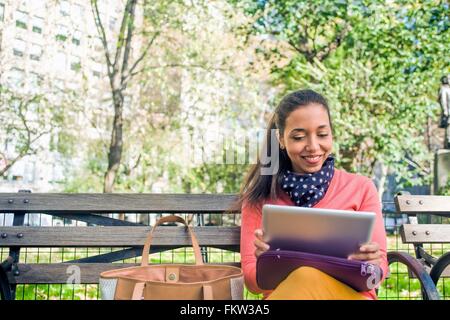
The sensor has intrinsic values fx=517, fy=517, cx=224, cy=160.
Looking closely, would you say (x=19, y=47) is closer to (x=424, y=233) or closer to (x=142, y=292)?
(x=424, y=233)

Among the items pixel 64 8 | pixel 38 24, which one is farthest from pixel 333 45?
pixel 38 24

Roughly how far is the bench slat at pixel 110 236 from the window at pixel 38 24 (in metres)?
9.36

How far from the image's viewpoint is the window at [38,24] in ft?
35.9

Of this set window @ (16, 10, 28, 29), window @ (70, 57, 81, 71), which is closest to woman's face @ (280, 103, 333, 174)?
window @ (70, 57, 81, 71)

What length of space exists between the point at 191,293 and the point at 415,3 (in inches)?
377

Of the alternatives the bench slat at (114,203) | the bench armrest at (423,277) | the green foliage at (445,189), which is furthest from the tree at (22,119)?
the bench armrest at (423,277)

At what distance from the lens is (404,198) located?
2910mm

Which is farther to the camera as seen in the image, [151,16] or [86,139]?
[86,139]

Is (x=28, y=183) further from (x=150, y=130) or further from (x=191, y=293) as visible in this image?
(x=191, y=293)

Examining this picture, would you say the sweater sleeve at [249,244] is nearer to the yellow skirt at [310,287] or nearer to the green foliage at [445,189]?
the yellow skirt at [310,287]

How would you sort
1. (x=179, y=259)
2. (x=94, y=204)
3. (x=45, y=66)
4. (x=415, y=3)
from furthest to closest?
1. (x=45, y=66)
2. (x=415, y=3)
3. (x=179, y=259)
4. (x=94, y=204)

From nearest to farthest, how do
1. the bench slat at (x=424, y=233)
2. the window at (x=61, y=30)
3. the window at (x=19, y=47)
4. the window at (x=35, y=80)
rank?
the bench slat at (x=424, y=233) → the window at (x=19, y=47) → the window at (x=61, y=30) → the window at (x=35, y=80)
